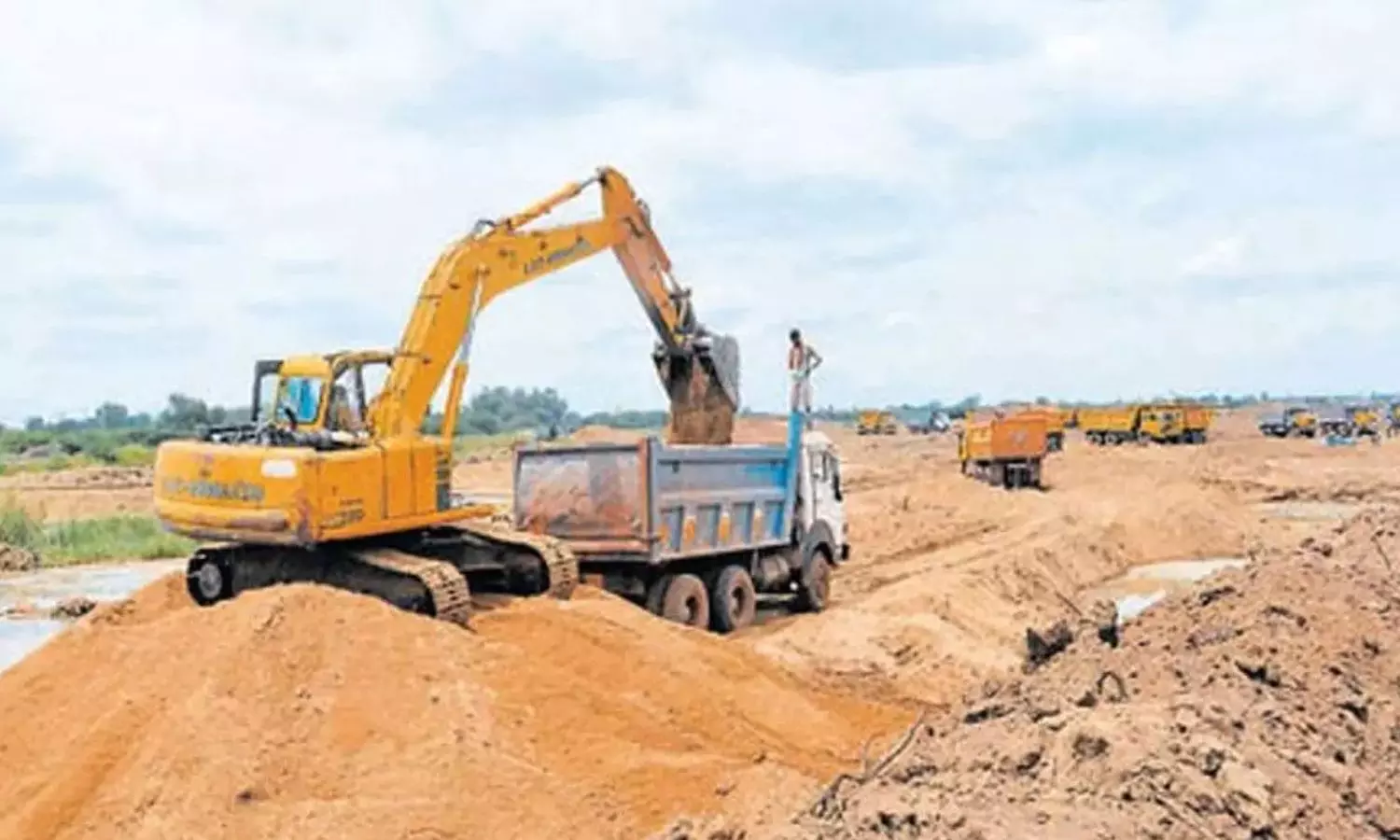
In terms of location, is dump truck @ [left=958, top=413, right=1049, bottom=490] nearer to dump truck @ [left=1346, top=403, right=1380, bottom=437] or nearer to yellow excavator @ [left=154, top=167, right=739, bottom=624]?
yellow excavator @ [left=154, top=167, right=739, bottom=624]

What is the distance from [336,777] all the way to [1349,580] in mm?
6135

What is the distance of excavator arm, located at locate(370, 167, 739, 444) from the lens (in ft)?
44.4

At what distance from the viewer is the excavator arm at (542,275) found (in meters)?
13.5

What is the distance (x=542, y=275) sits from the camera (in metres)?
15.4

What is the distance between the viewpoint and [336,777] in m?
8.74

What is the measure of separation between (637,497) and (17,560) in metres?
16.7

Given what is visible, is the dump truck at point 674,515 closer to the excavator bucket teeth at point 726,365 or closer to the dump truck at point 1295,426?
the excavator bucket teeth at point 726,365

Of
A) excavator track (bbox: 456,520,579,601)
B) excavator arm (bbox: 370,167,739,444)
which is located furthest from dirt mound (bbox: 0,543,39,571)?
excavator track (bbox: 456,520,579,601)

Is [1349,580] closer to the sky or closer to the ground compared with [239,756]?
closer to the sky

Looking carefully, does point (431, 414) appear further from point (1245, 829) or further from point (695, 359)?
point (1245, 829)

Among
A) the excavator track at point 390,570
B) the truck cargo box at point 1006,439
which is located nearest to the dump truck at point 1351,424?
the truck cargo box at point 1006,439

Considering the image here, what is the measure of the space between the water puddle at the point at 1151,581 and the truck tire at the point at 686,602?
6.57 m

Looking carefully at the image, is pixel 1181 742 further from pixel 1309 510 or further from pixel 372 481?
pixel 1309 510

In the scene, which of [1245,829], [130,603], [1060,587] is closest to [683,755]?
[1245,829]
